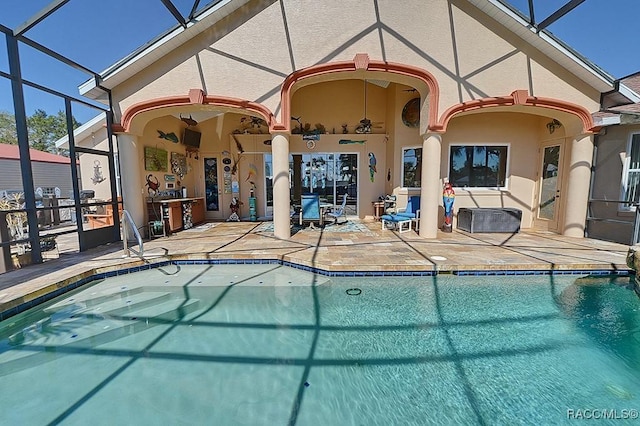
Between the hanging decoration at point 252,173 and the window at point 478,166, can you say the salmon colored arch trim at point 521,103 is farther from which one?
the hanging decoration at point 252,173

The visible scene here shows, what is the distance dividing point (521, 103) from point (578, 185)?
2518mm

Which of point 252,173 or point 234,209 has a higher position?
point 252,173

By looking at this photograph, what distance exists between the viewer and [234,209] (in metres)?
9.95

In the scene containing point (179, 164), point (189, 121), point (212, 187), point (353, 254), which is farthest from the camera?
point (212, 187)

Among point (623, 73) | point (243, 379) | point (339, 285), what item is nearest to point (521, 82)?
point (623, 73)

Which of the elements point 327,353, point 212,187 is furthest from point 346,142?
point 327,353

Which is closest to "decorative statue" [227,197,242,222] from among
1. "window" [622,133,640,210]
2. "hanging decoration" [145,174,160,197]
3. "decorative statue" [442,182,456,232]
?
"hanging decoration" [145,174,160,197]

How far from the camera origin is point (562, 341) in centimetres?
310

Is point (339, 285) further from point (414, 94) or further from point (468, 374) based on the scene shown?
point (414, 94)

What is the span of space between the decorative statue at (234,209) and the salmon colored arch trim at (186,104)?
4.19 metres

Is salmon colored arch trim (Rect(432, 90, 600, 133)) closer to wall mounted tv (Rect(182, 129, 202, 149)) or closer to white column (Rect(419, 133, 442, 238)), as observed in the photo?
white column (Rect(419, 133, 442, 238))

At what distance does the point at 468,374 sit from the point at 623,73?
27.4ft

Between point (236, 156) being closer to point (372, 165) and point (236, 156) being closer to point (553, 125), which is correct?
point (372, 165)

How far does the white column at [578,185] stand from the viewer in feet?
21.6
